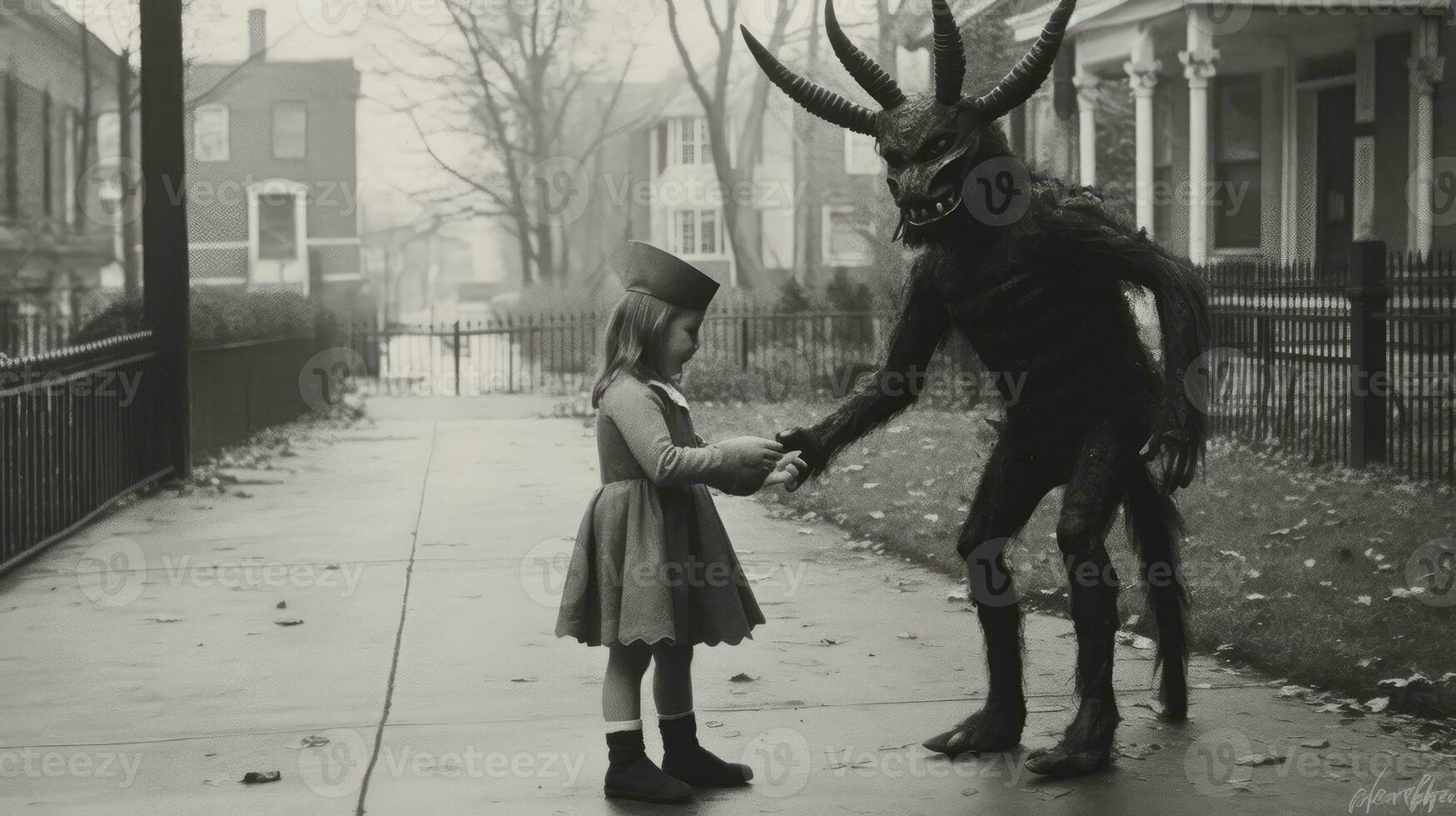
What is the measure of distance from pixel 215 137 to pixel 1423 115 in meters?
46.2

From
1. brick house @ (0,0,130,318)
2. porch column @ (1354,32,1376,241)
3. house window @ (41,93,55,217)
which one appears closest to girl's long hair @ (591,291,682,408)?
porch column @ (1354,32,1376,241)

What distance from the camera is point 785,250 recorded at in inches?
2266

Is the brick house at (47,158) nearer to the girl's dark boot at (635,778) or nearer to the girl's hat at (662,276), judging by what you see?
the girl's hat at (662,276)

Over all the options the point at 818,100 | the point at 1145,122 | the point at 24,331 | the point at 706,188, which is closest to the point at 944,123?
the point at 818,100

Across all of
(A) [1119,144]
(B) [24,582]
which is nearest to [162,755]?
(B) [24,582]

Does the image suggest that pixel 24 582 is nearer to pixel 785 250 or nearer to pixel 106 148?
pixel 106 148

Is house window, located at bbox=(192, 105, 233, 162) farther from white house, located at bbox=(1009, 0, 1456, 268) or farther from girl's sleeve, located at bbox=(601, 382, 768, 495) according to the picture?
girl's sleeve, located at bbox=(601, 382, 768, 495)

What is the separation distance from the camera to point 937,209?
4.75 m

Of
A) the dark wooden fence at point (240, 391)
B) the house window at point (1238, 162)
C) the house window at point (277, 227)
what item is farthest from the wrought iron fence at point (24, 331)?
the house window at point (277, 227)

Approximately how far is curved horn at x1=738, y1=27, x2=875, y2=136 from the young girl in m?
0.67

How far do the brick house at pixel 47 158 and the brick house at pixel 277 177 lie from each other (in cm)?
1480

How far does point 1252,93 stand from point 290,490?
12117 mm

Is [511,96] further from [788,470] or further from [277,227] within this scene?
[788,470]

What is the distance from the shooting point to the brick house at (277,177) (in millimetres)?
50812
